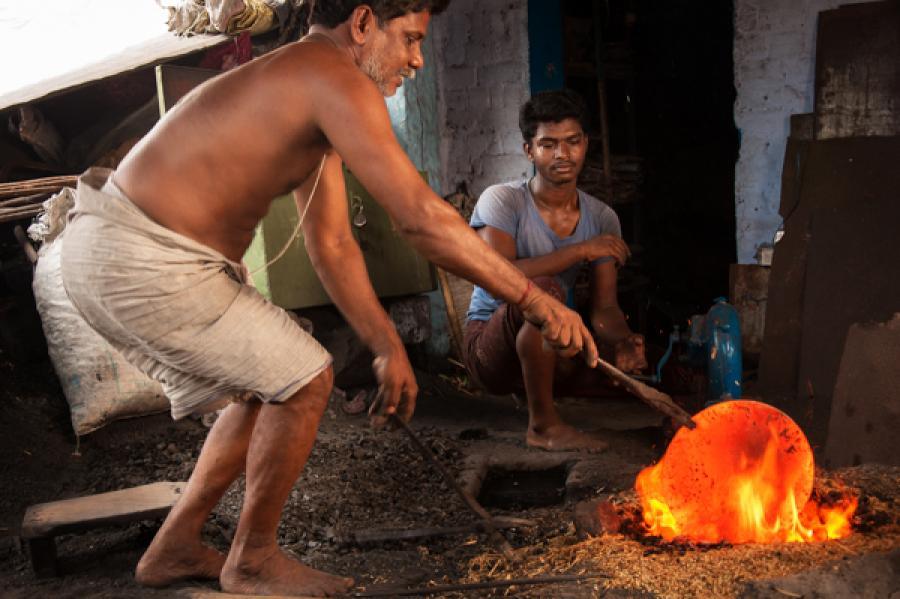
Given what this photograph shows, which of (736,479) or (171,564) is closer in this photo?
(171,564)

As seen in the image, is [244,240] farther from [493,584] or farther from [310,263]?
[310,263]

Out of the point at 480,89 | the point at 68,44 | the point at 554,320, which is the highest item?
the point at 68,44

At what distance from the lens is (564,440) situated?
14.9ft

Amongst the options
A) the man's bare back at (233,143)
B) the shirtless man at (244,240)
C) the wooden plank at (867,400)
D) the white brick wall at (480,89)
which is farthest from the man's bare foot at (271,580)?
the white brick wall at (480,89)

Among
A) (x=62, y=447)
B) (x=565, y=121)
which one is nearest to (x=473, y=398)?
(x=565, y=121)

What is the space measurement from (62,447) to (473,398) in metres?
2.55

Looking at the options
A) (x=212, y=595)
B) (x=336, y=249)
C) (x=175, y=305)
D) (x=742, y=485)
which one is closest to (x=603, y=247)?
(x=742, y=485)

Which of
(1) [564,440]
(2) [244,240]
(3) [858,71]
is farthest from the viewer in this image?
(3) [858,71]

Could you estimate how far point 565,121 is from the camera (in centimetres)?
464

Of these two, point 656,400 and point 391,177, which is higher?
point 391,177

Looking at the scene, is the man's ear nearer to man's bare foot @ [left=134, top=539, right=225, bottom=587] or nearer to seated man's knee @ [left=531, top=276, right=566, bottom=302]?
man's bare foot @ [left=134, top=539, right=225, bottom=587]

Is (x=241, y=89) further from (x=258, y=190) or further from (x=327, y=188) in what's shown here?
(x=327, y=188)

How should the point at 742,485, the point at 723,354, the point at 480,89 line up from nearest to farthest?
the point at 742,485
the point at 723,354
the point at 480,89

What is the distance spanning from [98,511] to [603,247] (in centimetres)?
268
